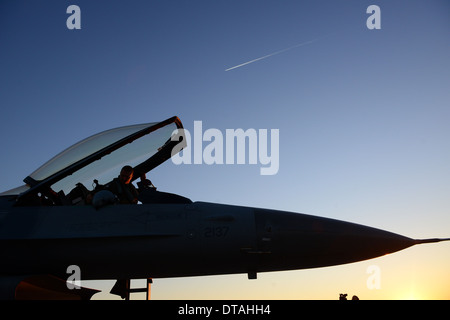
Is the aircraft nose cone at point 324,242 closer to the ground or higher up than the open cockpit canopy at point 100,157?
closer to the ground

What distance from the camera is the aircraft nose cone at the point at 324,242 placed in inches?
216

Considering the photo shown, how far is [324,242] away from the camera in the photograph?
18.0 ft

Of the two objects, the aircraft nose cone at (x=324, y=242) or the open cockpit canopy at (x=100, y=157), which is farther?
the open cockpit canopy at (x=100, y=157)

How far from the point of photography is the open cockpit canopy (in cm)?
671

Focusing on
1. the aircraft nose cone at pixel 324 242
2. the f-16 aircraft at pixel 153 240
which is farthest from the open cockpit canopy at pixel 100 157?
the aircraft nose cone at pixel 324 242

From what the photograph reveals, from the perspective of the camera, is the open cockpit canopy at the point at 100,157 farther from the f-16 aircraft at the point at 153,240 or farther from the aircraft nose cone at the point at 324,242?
the aircraft nose cone at the point at 324,242

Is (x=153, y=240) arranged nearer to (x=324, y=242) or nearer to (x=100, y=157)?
(x=100, y=157)

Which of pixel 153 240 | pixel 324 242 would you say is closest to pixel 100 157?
pixel 153 240

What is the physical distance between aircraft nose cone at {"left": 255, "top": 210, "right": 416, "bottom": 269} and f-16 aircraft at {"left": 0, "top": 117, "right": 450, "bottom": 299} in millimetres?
14

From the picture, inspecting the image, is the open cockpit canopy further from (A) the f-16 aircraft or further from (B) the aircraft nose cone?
(B) the aircraft nose cone

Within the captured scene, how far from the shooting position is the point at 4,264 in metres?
6.04

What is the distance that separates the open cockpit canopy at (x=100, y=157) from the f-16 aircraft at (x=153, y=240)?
0.07 meters
